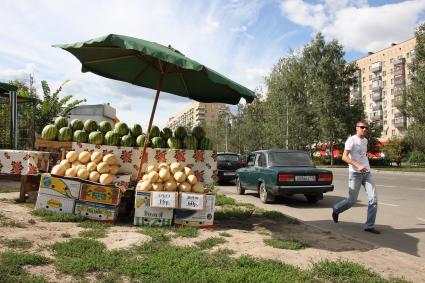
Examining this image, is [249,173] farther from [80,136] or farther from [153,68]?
[80,136]

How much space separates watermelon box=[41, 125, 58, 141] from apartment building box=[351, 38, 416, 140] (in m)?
91.0

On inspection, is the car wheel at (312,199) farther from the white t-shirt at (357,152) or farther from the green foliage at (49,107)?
the green foliage at (49,107)

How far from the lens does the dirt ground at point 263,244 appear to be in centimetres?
530

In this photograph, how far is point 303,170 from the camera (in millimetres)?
11922

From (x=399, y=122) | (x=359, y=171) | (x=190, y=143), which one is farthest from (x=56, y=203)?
(x=399, y=122)

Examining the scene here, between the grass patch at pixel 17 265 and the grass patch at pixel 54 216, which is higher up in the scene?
the grass patch at pixel 54 216

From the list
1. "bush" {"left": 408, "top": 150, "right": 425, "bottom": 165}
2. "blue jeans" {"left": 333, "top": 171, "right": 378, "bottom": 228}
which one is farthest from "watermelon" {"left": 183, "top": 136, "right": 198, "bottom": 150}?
"bush" {"left": 408, "top": 150, "right": 425, "bottom": 165}

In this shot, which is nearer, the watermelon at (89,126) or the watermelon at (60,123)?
the watermelon at (89,126)

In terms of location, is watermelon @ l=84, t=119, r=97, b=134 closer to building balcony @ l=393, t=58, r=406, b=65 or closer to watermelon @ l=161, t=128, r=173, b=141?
watermelon @ l=161, t=128, r=173, b=141

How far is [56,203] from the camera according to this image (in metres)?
7.76

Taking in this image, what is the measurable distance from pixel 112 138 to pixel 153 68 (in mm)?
1939

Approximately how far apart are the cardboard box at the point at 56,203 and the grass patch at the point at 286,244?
364 centimetres

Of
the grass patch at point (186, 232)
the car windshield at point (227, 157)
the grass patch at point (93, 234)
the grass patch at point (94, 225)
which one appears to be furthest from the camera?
the car windshield at point (227, 157)

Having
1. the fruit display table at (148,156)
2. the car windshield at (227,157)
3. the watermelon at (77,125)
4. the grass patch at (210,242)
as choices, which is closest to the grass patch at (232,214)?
the fruit display table at (148,156)
